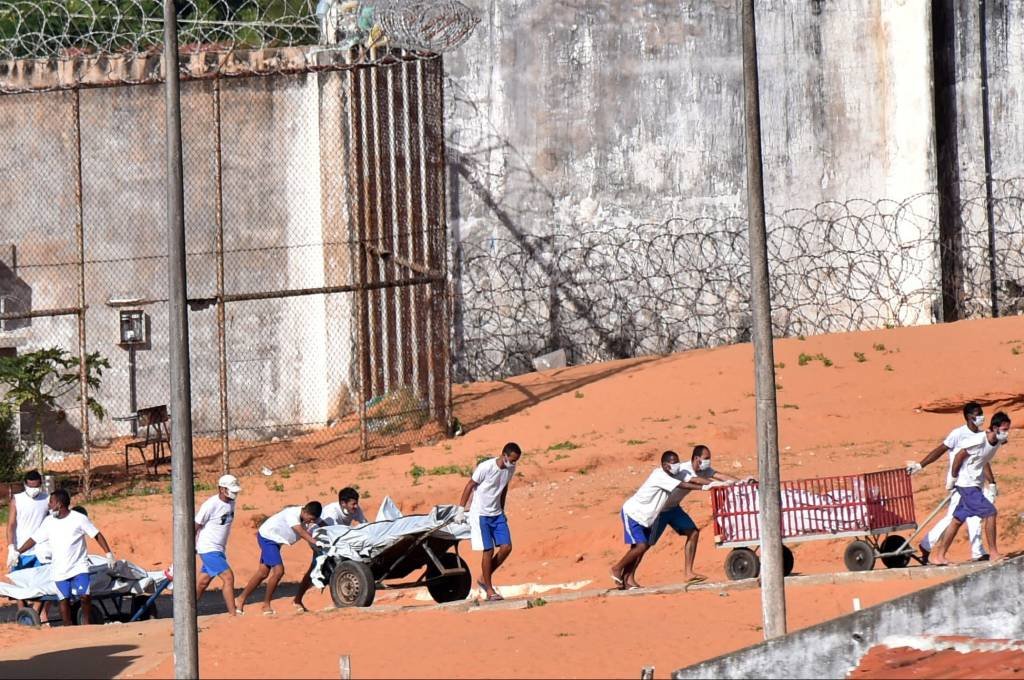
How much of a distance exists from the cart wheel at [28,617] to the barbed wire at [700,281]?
13.1m

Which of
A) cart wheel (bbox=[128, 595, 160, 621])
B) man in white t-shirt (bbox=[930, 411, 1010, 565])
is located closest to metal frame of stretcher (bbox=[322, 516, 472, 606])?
cart wheel (bbox=[128, 595, 160, 621])

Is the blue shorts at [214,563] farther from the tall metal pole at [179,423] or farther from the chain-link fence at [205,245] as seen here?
the chain-link fence at [205,245]

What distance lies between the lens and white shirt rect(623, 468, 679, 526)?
1553 cm

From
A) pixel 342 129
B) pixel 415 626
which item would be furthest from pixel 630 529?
pixel 342 129

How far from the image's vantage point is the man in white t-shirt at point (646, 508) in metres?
15.5

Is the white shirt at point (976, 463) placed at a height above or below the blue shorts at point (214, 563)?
above

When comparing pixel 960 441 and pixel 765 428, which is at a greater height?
pixel 765 428

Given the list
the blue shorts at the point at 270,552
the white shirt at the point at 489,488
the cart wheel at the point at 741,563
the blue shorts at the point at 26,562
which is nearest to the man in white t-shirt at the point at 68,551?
the blue shorts at the point at 26,562

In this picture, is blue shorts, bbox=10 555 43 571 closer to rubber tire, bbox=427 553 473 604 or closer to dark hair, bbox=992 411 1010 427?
rubber tire, bbox=427 553 473 604

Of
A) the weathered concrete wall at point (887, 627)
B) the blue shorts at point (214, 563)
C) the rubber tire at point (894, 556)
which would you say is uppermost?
the blue shorts at point (214, 563)

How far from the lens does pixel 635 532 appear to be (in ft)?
51.3

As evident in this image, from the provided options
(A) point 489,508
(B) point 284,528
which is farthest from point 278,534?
(A) point 489,508

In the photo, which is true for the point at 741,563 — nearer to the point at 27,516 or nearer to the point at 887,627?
the point at 887,627

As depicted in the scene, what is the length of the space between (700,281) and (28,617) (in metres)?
14.9
